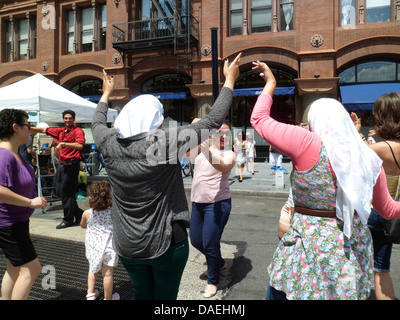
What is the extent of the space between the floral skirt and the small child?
5.82 ft

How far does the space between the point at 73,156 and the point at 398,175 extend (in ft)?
17.1

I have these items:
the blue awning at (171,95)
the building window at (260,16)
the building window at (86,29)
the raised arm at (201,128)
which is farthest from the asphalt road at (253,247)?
the building window at (86,29)

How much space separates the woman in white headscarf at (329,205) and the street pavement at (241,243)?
1.59m

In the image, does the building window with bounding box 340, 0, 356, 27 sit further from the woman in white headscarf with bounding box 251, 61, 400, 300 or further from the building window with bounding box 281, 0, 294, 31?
the woman in white headscarf with bounding box 251, 61, 400, 300

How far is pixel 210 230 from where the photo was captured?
3.20 m

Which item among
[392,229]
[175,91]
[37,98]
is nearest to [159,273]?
[392,229]

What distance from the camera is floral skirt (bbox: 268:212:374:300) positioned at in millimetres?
1678

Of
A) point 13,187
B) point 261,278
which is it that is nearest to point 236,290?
point 261,278

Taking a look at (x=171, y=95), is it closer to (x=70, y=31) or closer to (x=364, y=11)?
(x=70, y=31)

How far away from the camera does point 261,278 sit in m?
3.59

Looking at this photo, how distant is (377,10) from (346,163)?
52.5 feet

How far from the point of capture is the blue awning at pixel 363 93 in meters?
14.0

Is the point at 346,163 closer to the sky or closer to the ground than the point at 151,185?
closer to the sky

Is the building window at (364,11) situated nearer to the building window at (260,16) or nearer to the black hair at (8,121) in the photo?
the building window at (260,16)
